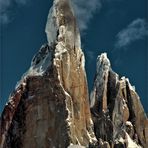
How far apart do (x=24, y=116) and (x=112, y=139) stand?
40.8 ft

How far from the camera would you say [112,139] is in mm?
92062

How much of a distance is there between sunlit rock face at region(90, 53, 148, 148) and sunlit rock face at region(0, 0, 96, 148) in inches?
103

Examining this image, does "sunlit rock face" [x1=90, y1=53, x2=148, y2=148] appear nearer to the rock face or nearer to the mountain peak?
the rock face

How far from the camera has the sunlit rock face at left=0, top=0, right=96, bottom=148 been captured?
89375mm

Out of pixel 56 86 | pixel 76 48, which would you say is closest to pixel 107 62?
pixel 76 48

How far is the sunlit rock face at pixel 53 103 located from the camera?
89375mm

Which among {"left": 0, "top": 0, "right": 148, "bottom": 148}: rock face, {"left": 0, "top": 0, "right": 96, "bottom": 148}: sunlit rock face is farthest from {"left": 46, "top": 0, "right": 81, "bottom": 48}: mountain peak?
{"left": 0, "top": 0, "right": 96, "bottom": 148}: sunlit rock face

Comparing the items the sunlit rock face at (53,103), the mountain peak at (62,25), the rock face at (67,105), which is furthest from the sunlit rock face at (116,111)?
the mountain peak at (62,25)

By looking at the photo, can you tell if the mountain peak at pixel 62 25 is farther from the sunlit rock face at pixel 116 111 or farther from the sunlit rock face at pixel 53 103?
the sunlit rock face at pixel 116 111

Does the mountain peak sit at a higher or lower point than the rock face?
higher

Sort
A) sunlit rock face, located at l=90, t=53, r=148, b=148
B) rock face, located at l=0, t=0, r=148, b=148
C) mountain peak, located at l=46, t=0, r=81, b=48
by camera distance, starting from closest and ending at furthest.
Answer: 1. rock face, located at l=0, t=0, r=148, b=148
2. sunlit rock face, located at l=90, t=53, r=148, b=148
3. mountain peak, located at l=46, t=0, r=81, b=48

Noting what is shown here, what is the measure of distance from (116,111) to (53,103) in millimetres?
10583

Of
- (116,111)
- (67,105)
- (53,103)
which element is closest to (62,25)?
(53,103)

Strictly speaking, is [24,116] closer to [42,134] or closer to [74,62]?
[42,134]
